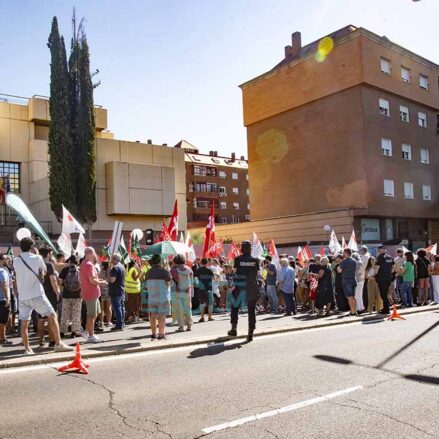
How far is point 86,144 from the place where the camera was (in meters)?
30.7

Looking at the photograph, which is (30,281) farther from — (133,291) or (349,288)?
(349,288)

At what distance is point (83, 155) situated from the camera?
30.5 meters

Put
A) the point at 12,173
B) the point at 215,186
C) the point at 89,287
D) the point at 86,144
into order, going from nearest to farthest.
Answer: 1. the point at 89,287
2. the point at 86,144
3. the point at 12,173
4. the point at 215,186

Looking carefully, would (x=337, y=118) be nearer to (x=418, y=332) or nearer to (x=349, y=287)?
(x=349, y=287)

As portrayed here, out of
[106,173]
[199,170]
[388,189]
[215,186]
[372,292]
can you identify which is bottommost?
[372,292]

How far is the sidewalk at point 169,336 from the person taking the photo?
27.6ft

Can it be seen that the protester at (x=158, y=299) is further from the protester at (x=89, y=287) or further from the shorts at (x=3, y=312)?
the shorts at (x=3, y=312)

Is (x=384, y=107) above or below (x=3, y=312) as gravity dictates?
above

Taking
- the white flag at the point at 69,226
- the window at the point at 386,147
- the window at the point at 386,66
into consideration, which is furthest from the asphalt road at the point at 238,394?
the window at the point at 386,66

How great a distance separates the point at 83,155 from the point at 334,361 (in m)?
25.4

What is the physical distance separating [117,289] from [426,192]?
1213 inches

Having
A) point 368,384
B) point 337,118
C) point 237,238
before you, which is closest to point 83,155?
point 237,238

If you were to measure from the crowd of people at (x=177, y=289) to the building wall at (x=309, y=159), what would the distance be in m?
16.0

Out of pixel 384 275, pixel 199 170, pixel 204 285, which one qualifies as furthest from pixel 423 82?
pixel 199 170
